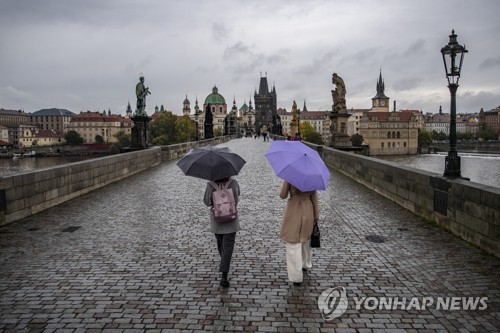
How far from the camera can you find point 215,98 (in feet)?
618

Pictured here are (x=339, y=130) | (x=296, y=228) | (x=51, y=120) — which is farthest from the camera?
(x=51, y=120)

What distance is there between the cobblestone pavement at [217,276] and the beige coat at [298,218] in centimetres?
58

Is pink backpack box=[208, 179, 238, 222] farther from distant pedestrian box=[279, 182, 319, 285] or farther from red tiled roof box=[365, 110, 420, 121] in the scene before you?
red tiled roof box=[365, 110, 420, 121]

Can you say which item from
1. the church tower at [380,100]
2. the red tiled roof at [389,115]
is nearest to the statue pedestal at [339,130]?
the red tiled roof at [389,115]

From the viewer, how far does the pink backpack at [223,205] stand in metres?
5.40

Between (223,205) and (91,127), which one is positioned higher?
(91,127)

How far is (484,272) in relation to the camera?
5.76m

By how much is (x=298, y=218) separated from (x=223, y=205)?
92 centimetres

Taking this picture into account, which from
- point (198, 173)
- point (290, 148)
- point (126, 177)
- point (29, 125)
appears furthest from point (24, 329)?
point (29, 125)

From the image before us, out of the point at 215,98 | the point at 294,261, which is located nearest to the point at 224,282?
the point at 294,261

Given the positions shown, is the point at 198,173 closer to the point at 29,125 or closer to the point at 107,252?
the point at 107,252

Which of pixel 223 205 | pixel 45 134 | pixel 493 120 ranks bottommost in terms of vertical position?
pixel 223 205

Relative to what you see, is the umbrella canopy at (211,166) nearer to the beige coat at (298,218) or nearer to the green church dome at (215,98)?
the beige coat at (298,218)

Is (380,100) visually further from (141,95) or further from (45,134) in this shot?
(141,95)
